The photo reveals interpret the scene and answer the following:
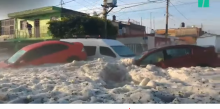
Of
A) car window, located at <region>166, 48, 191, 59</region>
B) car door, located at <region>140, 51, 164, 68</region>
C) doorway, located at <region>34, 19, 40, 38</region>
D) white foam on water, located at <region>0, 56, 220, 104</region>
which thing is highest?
doorway, located at <region>34, 19, 40, 38</region>

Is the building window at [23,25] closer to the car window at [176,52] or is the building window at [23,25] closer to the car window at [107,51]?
the car window at [107,51]

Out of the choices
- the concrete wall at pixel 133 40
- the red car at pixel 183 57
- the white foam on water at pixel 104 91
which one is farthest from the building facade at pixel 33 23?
the white foam on water at pixel 104 91

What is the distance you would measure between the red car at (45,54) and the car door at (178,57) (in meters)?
2.89

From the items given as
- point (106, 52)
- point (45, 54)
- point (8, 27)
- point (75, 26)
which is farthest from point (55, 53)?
point (75, 26)

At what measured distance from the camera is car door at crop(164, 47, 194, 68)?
7.07 meters

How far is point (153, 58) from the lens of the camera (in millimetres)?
7375

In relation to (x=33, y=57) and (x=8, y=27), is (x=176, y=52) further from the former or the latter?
(x=8, y=27)

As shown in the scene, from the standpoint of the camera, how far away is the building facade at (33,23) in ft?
48.3

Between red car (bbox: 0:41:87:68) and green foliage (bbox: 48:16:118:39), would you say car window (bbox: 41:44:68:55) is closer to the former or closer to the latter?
red car (bbox: 0:41:87:68)

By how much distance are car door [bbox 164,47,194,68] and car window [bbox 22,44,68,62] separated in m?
→ 3.31

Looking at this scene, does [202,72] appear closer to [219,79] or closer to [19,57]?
[219,79]

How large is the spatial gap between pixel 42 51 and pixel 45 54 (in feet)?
0.45

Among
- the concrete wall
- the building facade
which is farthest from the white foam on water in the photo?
the concrete wall
